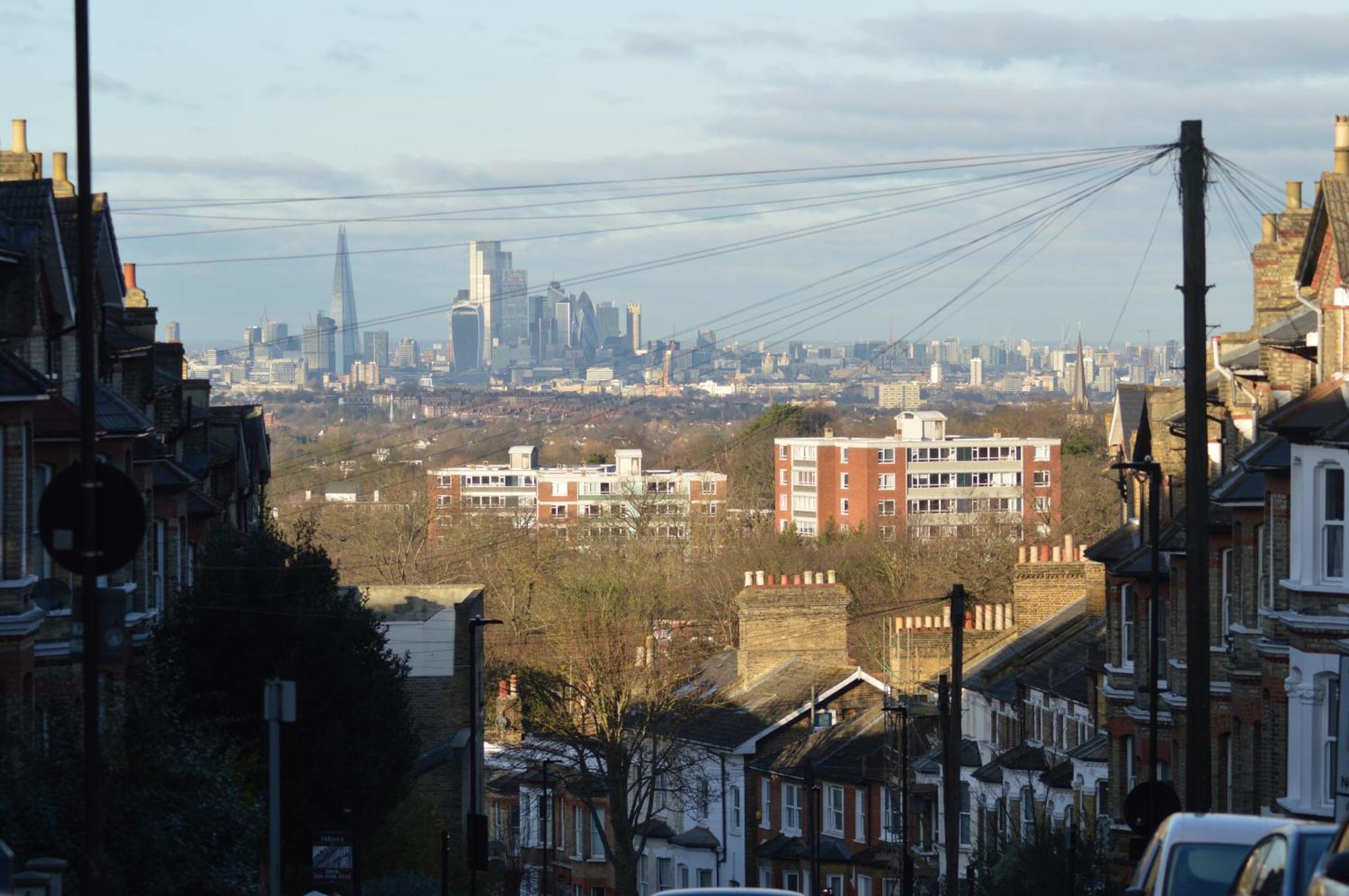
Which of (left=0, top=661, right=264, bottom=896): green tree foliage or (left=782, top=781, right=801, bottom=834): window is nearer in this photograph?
(left=0, top=661, right=264, bottom=896): green tree foliage

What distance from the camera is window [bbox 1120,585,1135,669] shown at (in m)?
45.2

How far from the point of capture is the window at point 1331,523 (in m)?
31.8

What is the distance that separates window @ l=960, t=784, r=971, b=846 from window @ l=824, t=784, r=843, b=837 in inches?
152

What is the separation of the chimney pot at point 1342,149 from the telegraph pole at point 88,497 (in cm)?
2122

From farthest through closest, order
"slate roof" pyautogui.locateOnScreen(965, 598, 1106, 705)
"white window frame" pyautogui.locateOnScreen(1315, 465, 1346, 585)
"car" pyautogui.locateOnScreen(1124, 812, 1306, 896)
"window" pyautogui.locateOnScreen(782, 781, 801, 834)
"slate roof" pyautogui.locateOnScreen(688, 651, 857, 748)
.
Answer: "slate roof" pyautogui.locateOnScreen(688, 651, 857, 748) → "window" pyautogui.locateOnScreen(782, 781, 801, 834) → "slate roof" pyautogui.locateOnScreen(965, 598, 1106, 705) → "white window frame" pyautogui.locateOnScreen(1315, 465, 1346, 585) → "car" pyautogui.locateOnScreen(1124, 812, 1306, 896)

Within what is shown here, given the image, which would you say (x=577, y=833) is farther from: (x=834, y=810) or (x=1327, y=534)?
(x=1327, y=534)

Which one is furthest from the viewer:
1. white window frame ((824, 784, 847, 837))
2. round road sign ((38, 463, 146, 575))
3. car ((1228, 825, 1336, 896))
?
white window frame ((824, 784, 847, 837))

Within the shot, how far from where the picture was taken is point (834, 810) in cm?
6359

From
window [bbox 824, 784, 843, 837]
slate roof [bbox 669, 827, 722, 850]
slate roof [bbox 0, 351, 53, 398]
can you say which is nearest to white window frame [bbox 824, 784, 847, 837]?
window [bbox 824, 784, 843, 837]

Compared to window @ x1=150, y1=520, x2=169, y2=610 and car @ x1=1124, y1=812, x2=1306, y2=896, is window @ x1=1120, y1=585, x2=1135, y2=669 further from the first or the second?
car @ x1=1124, y1=812, x2=1306, y2=896

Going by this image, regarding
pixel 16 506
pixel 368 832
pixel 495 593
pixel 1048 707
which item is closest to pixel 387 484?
pixel 495 593

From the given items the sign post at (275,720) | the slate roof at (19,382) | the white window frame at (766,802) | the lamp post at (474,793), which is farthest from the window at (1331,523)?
the white window frame at (766,802)

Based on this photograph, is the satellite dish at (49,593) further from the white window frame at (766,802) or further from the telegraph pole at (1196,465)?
the white window frame at (766,802)

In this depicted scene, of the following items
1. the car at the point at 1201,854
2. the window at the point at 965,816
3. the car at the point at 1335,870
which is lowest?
the window at the point at 965,816
